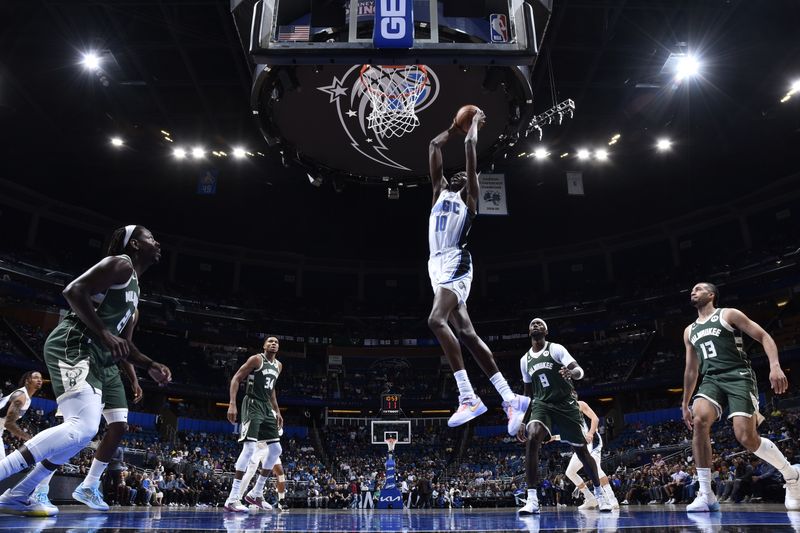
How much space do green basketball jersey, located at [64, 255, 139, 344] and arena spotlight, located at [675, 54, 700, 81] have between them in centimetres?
Answer: 1764

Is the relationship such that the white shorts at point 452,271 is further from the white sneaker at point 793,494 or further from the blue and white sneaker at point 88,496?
the white sneaker at point 793,494

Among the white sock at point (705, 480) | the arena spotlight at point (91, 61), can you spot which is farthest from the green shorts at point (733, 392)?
the arena spotlight at point (91, 61)

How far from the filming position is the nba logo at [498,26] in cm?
873

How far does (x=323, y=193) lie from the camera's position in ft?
91.4

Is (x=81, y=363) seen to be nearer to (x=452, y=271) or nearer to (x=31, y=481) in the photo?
(x=31, y=481)

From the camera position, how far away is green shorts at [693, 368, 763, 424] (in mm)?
5613

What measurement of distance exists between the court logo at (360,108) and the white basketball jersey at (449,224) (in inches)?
280

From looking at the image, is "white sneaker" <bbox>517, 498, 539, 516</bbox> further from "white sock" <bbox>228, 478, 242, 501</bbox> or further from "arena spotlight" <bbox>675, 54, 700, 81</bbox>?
"arena spotlight" <bbox>675, 54, 700, 81</bbox>

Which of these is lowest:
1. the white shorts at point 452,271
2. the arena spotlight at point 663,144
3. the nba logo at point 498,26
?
the white shorts at point 452,271

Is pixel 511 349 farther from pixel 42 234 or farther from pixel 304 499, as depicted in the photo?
pixel 42 234

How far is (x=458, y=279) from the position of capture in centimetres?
502

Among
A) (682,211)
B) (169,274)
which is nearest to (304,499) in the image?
(169,274)

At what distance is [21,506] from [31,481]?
0.18 metres

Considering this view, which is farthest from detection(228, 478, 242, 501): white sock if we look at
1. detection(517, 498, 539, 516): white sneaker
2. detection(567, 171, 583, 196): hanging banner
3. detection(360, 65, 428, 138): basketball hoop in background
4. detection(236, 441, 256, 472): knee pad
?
detection(567, 171, 583, 196): hanging banner
